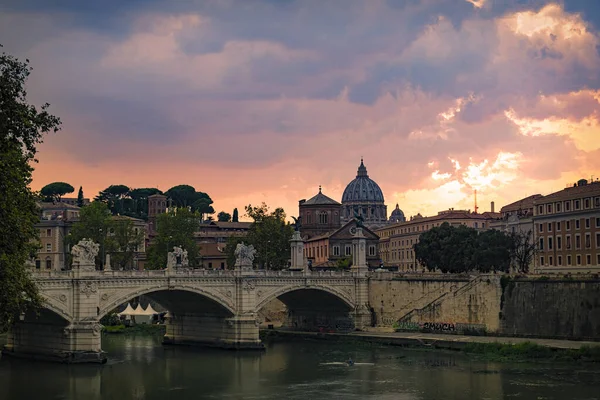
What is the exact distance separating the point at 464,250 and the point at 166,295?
93.6ft

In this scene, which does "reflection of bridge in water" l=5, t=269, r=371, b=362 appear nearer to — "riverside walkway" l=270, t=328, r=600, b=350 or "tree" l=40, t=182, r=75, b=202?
"riverside walkway" l=270, t=328, r=600, b=350

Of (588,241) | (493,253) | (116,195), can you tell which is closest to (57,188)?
(116,195)

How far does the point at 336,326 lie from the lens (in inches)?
3071

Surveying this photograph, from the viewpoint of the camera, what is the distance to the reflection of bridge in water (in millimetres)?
59031

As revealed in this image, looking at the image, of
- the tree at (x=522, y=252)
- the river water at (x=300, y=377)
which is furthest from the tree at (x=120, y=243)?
the tree at (x=522, y=252)

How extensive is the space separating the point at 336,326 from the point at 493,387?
28238mm

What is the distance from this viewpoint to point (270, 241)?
96.9 m

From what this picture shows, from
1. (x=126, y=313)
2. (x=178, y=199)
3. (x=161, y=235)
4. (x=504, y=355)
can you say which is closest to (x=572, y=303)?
(x=504, y=355)

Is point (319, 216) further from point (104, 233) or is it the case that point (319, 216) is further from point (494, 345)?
point (494, 345)

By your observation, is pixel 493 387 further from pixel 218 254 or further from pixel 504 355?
pixel 218 254

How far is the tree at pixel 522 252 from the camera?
274 feet

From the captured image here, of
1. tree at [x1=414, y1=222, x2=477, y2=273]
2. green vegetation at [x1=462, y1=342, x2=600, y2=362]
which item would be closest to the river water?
green vegetation at [x1=462, y1=342, x2=600, y2=362]

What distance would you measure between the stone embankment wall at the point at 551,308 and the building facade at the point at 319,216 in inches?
2606

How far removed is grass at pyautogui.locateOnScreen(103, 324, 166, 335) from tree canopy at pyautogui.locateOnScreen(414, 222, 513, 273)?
2431 cm
